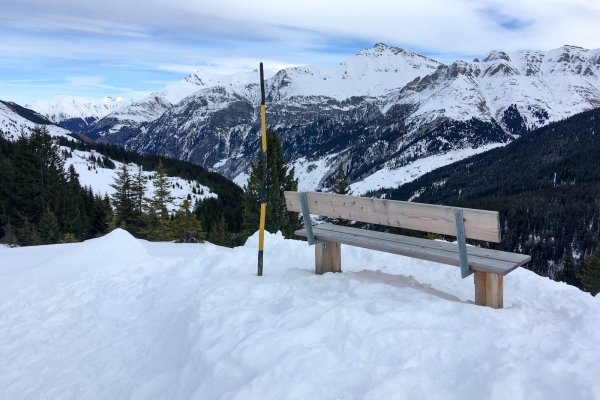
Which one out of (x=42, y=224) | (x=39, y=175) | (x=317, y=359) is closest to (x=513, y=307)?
(x=317, y=359)

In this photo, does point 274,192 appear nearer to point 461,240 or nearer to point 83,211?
point 461,240

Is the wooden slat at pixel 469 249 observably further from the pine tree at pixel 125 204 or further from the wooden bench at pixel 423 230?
the pine tree at pixel 125 204

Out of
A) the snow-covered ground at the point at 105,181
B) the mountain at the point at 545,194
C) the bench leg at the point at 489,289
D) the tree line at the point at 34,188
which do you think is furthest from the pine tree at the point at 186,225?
the snow-covered ground at the point at 105,181

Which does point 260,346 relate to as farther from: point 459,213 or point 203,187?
point 203,187

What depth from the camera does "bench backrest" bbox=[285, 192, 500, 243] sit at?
4682mm

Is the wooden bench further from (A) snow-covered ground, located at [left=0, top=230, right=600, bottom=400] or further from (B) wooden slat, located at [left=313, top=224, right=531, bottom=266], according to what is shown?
(A) snow-covered ground, located at [left=0, top=230, right=600, bottom=400]

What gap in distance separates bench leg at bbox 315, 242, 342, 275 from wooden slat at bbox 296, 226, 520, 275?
0.28 m

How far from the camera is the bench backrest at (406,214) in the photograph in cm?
468

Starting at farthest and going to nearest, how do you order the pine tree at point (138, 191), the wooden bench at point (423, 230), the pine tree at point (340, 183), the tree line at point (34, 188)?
the pine tree at point (138, 191) → the tree line at point (34, 188) → the pine tree at point (340, 183) → the wooden bench at point (423, 230)

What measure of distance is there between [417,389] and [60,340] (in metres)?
5.42

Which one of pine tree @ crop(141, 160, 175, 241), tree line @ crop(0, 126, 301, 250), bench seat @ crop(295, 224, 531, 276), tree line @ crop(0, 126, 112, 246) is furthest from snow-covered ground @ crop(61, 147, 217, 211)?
bench seat @ crop(295, 224, 531, 276)

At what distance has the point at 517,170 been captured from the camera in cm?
18188

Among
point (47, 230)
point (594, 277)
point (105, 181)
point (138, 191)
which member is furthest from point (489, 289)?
point (105, 181)

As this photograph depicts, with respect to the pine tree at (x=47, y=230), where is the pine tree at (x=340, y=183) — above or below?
above
